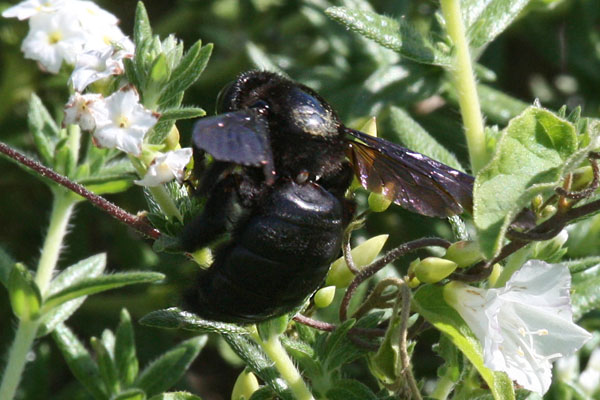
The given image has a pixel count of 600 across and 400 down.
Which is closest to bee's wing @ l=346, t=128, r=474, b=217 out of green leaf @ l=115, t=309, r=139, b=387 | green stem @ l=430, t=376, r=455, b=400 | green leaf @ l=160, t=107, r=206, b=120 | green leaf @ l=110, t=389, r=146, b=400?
green leaf @ l=160, t=107, r=206, b=120

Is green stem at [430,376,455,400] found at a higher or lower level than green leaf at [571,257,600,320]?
lower

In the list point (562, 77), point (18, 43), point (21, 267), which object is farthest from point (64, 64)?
point (562, 77)

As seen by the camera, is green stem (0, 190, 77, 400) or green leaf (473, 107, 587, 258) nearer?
green leaf (473, 107, 587, 258)

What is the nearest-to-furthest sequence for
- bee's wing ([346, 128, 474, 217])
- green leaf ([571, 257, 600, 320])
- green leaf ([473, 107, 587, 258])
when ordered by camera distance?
green leaf ([473, 107, 587, 258])
bee's wing ([346, 128, 474, 217])
green leaf ([571, 257, 600, 320])

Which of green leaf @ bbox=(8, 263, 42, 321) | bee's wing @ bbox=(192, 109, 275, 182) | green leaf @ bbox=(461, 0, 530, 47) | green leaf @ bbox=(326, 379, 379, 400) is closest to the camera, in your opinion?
bee's wing @ bbox=(192, 109, 275, 182)

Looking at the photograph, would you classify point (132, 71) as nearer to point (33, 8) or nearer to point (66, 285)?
point (33, 8)

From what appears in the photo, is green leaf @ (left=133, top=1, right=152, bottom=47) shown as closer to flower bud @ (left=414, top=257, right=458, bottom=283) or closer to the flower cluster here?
the flower cluster

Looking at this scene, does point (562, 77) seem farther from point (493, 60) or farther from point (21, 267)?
point (21, 267)
